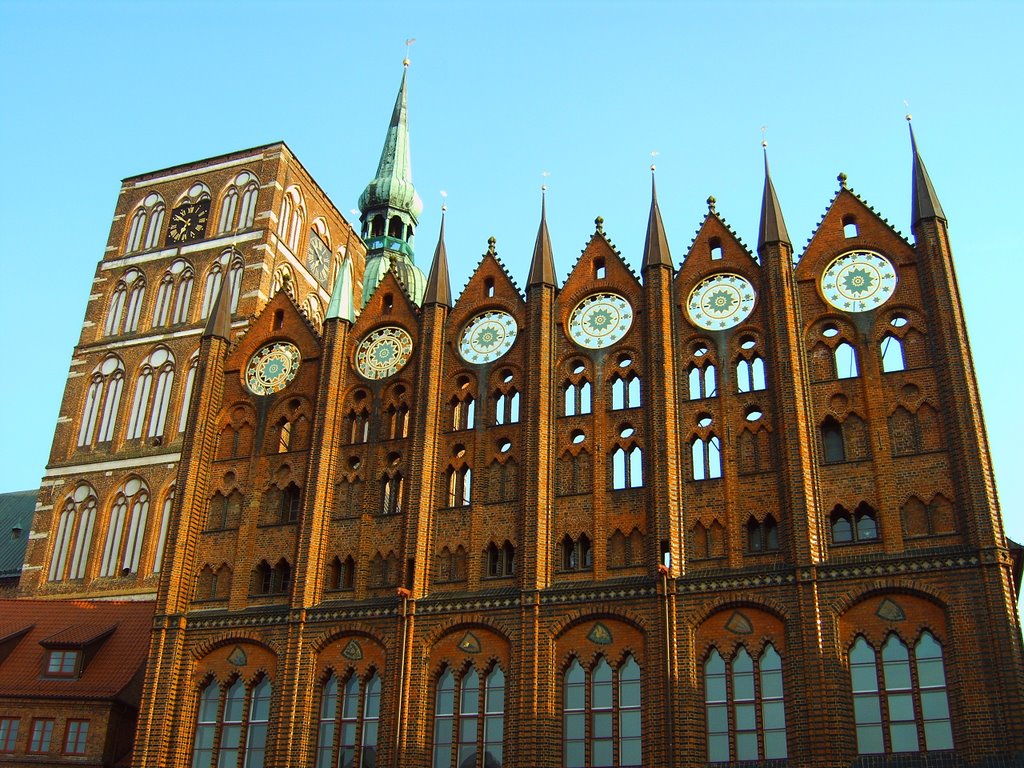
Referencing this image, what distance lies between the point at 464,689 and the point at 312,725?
13.9 ft

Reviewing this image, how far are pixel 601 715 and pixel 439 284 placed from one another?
14264mm

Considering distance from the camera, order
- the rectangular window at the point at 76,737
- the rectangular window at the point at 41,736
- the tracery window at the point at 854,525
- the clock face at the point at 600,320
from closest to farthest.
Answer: the tracery window at the point at 854,525 < the clock face at the point at 600,320 < the rectangular window at the point at 76,737 < the rectangular window at the point at 41,736

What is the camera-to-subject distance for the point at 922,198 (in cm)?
3222

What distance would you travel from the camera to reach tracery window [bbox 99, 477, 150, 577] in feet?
145

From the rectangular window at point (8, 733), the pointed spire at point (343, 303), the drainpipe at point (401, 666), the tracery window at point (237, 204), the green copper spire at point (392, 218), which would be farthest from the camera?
the green copper spire at point (392, 218)

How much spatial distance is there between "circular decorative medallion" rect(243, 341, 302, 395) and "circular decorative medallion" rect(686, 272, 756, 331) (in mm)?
12751

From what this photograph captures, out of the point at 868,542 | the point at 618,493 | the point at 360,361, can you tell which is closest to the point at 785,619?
the point at 868,542

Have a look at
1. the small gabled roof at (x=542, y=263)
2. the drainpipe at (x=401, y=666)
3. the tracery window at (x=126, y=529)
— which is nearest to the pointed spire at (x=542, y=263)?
the small gabled roof at (x=542, y=263)

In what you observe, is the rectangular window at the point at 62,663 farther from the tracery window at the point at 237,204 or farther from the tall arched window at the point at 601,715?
the tracery window at the point at 237,204

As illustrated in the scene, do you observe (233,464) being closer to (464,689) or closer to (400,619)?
(400,619)

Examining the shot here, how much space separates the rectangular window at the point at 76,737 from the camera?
3522cm

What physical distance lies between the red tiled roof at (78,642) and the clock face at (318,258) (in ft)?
61.6

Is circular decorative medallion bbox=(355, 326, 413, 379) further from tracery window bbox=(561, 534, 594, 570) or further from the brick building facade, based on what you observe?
tracery window bbox=(561, 534, 594, 570)

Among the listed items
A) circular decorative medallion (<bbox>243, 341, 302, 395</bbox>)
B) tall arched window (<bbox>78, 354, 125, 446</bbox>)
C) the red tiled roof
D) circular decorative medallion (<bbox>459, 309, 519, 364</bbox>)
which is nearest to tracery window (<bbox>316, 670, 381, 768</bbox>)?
the red tiled roof
